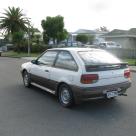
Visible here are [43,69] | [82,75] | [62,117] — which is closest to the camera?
[62,117]

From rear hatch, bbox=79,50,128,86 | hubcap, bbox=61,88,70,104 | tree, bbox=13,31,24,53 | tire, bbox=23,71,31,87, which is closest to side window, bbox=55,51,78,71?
rear hatch, bbox=79,50,128,86

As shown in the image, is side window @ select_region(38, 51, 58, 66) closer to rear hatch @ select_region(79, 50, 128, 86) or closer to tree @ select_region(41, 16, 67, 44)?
rear hatch @ select_region(79, 50, 128, 86)

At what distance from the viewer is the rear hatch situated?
5.86m

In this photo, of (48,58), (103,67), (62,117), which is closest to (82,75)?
(103,67)

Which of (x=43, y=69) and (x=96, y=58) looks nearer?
(x=96, y=58)

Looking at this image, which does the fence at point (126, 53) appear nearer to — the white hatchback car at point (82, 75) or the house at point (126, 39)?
the house at point (126, 39)

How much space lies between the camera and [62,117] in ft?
18.0

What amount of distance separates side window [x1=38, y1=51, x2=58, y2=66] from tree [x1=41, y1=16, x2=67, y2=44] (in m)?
33.8

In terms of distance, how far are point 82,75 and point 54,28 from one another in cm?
3583

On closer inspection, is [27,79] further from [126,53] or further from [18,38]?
[18,38]

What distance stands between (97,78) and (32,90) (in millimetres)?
3230

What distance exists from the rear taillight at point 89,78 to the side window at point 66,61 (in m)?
0.34

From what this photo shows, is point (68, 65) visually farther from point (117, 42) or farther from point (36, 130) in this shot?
point (117, 42)

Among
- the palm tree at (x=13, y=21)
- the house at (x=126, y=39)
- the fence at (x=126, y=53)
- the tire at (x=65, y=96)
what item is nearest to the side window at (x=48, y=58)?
the tire at (x=65, y=96)
